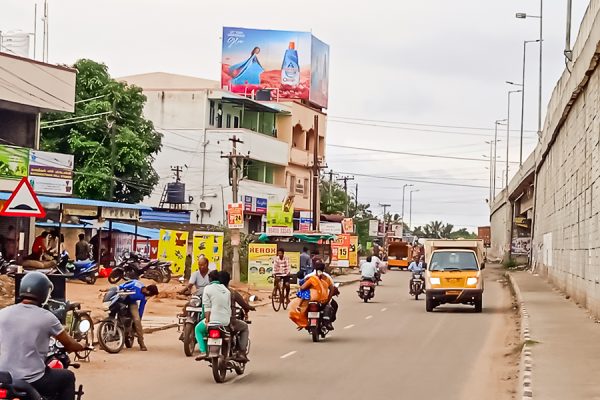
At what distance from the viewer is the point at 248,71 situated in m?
81.0

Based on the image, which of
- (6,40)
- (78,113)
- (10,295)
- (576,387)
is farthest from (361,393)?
(78,113)

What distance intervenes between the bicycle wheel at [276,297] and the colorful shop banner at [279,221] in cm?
1431

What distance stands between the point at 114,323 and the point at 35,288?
10.8 metres

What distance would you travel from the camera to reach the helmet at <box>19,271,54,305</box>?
8.16 meters

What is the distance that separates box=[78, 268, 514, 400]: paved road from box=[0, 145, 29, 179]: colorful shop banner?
16158 mm

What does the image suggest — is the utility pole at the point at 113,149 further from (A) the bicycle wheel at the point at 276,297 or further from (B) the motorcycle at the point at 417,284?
(A) the bicycle wheel at the point at 276,297

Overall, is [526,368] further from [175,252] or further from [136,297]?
[175,252]

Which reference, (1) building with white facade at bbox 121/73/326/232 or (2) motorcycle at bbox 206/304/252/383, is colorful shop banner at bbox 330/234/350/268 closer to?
Result: (1) building with white facade at bbox 121/73/326/232

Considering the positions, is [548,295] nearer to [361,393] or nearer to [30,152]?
[30,152]

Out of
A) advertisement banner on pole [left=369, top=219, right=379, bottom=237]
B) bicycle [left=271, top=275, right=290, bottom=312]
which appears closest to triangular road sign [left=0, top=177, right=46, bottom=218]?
bicycle [left=271, top=275, right=290, bottom=312]

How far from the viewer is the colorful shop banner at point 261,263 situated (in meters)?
41.9

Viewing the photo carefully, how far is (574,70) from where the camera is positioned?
3162cm

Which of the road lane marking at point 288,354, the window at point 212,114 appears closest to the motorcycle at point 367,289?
the road lane marking at point 288,354

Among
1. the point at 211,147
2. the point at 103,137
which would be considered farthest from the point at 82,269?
the point at 211,147
